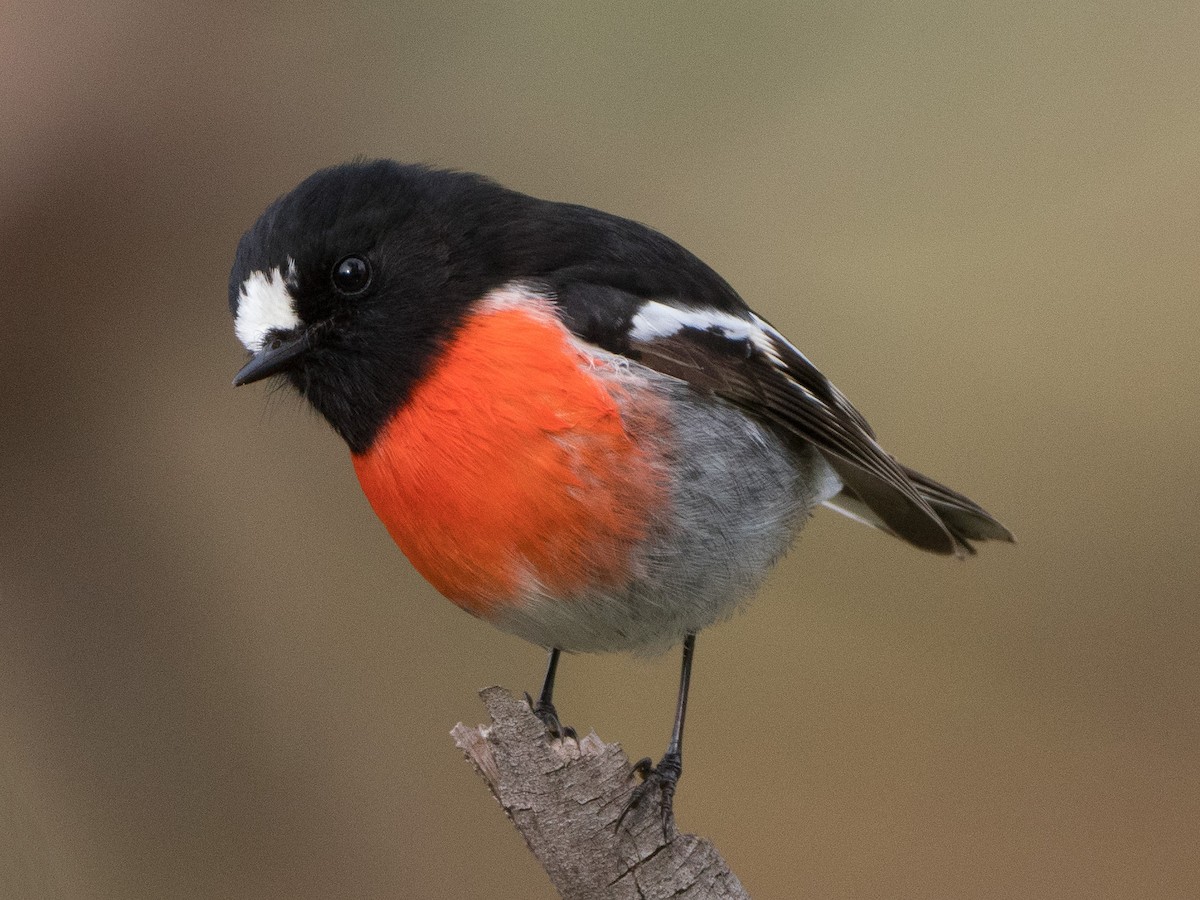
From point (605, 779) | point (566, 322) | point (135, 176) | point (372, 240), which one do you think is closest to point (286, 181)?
point (135, 176)

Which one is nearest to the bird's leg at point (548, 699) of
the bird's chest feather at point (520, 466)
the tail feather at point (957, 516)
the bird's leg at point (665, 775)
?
the bird's leg at point (665, 775)

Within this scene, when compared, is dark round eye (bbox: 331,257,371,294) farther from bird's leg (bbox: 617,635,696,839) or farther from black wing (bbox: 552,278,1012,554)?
bird's leg (bbox: 617,635,696,839)

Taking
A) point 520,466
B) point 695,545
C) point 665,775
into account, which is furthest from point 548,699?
point 520,466

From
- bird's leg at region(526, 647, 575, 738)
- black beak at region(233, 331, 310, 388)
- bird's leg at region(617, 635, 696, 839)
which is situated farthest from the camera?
bird's leg at region(526, 647, 575, 738)

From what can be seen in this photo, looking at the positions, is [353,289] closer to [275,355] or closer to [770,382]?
[275,355]

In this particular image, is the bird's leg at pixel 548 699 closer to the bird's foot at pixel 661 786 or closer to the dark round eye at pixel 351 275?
the bird's foot at pixel 661 786

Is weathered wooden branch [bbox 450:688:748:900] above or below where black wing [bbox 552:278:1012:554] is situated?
below

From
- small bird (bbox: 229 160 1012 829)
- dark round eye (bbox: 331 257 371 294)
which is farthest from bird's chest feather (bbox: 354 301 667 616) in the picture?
dark round eye (bbox: 331 257 371 294)
